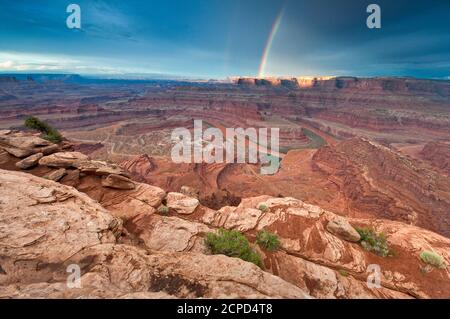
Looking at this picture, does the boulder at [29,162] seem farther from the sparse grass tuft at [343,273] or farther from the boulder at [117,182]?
the sparse grass tuft at [343,273]

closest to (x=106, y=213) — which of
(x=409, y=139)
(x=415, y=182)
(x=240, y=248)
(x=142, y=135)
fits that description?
(x=240, y=248)

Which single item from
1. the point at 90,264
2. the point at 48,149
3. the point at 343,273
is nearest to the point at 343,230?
the point at 343,273

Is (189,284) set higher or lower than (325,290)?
higher

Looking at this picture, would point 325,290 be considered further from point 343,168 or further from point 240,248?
point 343,168

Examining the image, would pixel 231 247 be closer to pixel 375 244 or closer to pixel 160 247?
pixel 160 247

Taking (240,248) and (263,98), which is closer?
(240,248)
